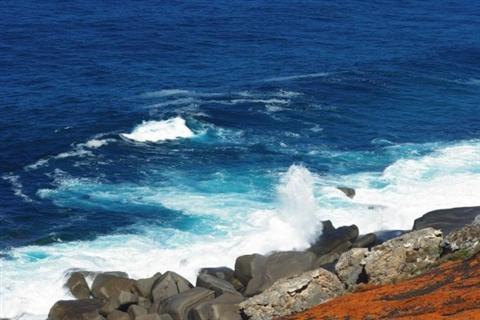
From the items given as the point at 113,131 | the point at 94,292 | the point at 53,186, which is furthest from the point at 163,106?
the point at 94,292

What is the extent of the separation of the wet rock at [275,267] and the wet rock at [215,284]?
1.32 metres

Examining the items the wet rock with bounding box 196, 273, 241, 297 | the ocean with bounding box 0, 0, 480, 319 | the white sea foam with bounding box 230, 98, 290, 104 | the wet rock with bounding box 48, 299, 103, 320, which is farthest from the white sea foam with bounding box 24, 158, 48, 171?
the wet rock with bounding box 196, 273, 241, 297

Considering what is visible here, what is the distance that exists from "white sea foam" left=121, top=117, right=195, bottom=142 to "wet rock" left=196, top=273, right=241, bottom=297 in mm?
34501

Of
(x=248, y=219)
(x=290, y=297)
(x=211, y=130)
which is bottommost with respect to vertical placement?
(x=248, y=219)

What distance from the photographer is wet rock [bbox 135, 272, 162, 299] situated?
62.0 metres

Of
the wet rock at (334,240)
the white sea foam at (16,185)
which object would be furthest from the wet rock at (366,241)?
the white sea foam at (16,185)

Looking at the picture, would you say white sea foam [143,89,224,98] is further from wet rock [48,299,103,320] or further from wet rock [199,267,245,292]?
wet rock [48,299,103,320]

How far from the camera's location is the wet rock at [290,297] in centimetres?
5325

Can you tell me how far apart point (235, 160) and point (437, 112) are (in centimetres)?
2987

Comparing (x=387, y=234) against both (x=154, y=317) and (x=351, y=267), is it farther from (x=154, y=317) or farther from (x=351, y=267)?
(x=154, y=317)

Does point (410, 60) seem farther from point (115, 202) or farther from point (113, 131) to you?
point (115, 202)

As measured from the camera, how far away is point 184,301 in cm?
5822

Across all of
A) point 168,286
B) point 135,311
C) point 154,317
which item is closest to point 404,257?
point 154,317

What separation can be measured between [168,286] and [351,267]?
1300 cm
